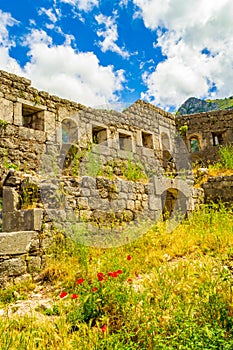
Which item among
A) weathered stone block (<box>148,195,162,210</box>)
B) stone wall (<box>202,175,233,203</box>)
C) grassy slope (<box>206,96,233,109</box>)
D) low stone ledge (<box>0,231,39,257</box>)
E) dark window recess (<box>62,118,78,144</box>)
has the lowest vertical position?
low stone ledge (<box>0,231,39,257</box>)

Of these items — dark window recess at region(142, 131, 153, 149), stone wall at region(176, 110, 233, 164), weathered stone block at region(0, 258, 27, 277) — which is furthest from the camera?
stone wall at region(176, 110, 233, 164)

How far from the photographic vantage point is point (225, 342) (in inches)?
95.2

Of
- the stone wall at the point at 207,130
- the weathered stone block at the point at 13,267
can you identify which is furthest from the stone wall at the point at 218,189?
the stone wall at the point at 207,130

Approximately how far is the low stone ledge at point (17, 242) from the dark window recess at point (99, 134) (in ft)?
18.7

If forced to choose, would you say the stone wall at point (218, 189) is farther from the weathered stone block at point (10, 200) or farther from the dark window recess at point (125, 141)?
the weathered stone block at point (10, 200)

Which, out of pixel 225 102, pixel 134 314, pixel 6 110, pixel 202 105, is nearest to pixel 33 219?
pixel 134 314

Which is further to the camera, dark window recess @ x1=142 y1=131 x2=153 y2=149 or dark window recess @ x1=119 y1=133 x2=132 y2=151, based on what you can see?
dark window recess @ x1=142 y1=131 x2=153 y2=149

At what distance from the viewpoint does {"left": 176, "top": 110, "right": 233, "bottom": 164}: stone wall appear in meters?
14.8

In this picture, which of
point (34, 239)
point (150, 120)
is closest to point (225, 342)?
point (34, 239)

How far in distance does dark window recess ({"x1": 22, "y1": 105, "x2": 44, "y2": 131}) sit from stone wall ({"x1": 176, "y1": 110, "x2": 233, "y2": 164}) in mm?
8350

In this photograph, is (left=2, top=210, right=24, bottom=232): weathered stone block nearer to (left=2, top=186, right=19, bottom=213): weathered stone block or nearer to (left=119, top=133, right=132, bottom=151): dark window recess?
(left=2, top=186, right=19, bottom=213): weathered stone block

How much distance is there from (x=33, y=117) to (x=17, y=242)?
4846 millimetres

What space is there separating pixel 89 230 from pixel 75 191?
2.40ft

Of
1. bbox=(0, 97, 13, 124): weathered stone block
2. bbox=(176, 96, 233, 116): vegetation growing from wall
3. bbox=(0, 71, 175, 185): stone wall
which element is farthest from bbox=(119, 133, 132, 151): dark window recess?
bbox=(176, 96, 233, 116): vegetation growing from wall
